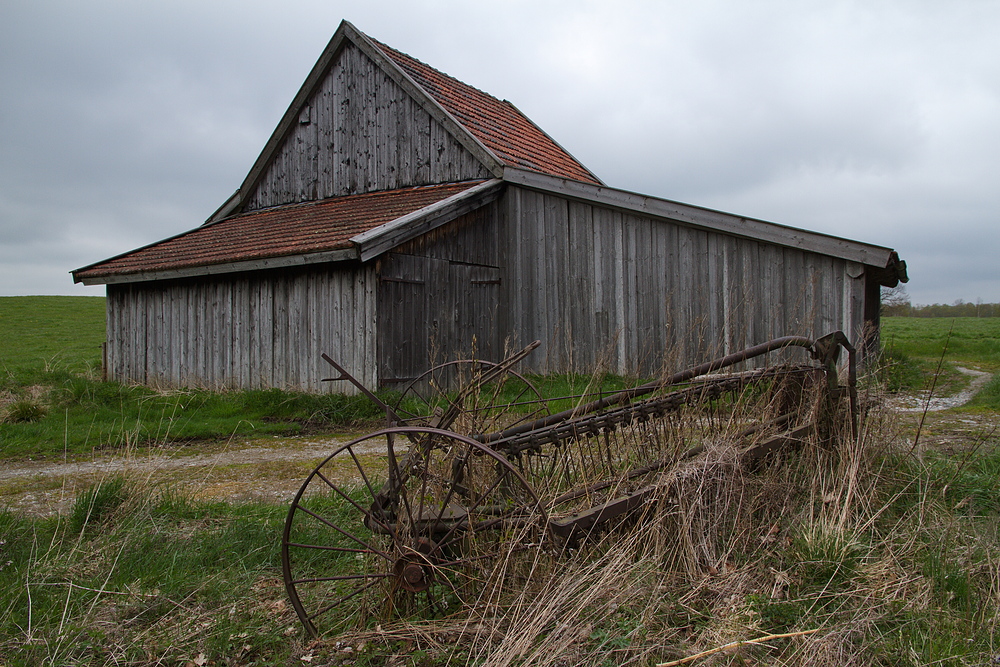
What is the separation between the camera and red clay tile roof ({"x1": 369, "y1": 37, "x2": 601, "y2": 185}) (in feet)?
36.4

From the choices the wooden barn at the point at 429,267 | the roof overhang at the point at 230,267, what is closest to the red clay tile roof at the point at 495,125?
the wooden barn at the point at 429,267

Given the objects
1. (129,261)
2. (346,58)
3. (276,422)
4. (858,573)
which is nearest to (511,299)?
(276,422)

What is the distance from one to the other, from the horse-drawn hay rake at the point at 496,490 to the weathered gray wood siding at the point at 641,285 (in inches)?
136

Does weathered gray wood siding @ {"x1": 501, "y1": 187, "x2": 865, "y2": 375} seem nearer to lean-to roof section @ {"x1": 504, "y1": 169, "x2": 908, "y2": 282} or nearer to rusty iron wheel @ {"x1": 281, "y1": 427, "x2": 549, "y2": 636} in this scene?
lean-to roof section @ {"x1": 504, "y1": 169, "x2": 908, "y2": 282}

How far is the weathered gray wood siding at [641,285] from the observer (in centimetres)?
788

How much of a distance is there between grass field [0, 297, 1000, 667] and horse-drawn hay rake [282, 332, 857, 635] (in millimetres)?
154

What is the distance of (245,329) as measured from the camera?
10023 mm

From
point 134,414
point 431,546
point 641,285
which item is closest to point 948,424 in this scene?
point 641,285

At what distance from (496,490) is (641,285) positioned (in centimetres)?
648

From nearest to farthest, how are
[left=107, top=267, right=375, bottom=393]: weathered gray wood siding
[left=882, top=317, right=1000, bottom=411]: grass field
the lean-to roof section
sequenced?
1. the lean-to roof section
2. [left=882, top=317, right=1000, bottom=411]: grass field
3. [left=107, top=267, right=375, bottom=393]: weathered gray wood siding

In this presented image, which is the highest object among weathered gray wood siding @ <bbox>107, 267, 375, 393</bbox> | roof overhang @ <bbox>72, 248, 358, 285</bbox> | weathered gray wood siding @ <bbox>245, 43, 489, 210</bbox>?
weathered gray wood siding @ <bbox>245, 43, 489, 210</bbox>

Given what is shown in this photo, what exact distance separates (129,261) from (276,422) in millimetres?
5517

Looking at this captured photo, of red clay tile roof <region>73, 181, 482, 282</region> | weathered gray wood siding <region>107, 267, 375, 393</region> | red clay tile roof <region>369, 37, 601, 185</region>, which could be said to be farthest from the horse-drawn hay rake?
red clay tile roof <region>369, 37, 601, 185</region>

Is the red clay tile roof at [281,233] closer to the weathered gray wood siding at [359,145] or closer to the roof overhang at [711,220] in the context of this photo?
the weathered gray wood siding at [359,145]
